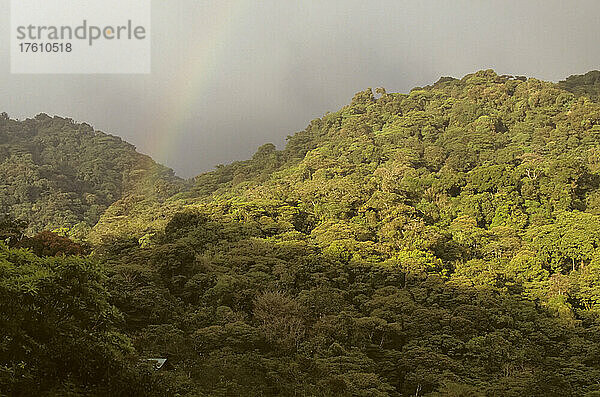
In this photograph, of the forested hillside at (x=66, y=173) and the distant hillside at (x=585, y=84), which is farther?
the distant hillside at (x=585, y=84)

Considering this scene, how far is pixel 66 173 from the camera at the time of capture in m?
55.4

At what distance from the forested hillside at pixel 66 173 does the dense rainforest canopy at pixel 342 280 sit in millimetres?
523

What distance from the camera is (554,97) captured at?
52.4 metres

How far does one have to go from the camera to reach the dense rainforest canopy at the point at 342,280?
8.35m

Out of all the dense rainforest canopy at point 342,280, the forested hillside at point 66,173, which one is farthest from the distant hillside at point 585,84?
the forested hillside at point 66,173

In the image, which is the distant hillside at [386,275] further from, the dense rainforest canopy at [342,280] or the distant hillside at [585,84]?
the distant hillside at [585,84]

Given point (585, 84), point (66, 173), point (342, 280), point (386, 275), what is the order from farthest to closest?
point (585, 84) < point (66, 173) < point (386, 275) < point (342, 280)

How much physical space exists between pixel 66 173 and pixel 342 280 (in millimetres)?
40886

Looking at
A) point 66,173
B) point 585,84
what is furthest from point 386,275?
point 585,84

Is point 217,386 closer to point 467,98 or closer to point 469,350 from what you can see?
point 469,350

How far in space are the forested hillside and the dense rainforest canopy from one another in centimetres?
52

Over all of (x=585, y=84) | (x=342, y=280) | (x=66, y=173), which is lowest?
(x=342, y=280)

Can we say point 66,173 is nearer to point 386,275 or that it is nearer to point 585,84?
point 386,275

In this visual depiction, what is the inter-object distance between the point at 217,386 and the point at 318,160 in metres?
32.9
